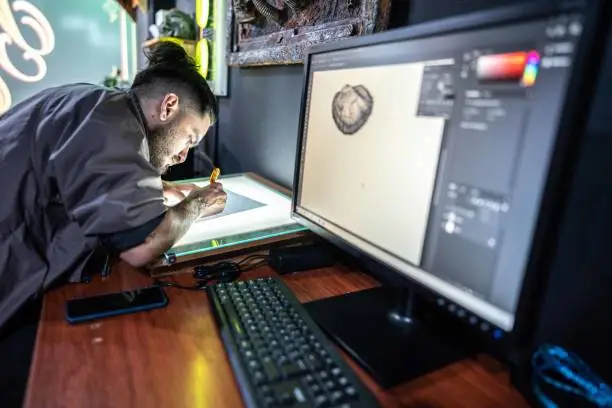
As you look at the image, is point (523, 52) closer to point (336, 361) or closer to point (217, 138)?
point (336, 361)

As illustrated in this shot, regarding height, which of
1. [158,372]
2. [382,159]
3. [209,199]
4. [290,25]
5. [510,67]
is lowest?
[158,372]

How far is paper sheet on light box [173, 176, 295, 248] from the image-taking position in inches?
31.2

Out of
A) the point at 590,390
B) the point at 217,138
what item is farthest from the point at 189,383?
the point at 217,138

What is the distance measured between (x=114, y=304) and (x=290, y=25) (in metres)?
0.82

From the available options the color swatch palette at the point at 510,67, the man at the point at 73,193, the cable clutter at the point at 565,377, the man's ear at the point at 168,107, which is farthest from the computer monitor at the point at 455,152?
the man's ear at the point at 168,107

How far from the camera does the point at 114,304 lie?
0.58 metres

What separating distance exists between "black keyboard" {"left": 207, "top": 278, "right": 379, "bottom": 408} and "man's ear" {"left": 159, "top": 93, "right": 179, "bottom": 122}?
524 mm

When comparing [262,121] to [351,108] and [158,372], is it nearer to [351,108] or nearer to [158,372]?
[351,108]

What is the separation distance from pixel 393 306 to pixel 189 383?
312 millimetres

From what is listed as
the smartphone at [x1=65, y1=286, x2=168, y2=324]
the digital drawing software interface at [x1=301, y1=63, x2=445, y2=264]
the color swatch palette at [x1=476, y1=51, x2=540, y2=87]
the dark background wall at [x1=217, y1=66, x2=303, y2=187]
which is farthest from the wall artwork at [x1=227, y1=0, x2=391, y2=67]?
the smartphone at [x1=65, y1=286, x2=168, y2=324]

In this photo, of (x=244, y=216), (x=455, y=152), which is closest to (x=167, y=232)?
(x=244, y=216)

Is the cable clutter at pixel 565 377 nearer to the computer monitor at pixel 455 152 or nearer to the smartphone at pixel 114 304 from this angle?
the computer monitor at pixel 455 152

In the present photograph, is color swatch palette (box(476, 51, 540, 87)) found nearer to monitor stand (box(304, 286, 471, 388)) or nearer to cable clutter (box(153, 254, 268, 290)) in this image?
monitor stand (box(304, 286, 471, 388))

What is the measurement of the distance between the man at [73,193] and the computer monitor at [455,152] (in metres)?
0.32
